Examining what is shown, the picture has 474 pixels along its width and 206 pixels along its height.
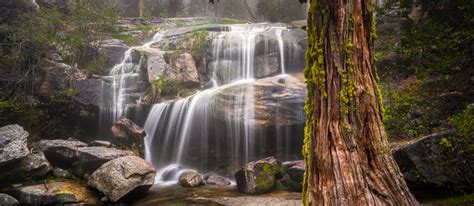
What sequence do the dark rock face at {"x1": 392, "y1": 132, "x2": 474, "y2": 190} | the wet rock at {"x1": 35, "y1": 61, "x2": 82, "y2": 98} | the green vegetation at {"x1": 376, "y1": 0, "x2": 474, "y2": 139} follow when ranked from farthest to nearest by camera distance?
the wet rock at {"x1": 35, "y1": 61, "x2": 82, "y2": 98}, the green vegetation at {"x1": 376, "y1": 0, "x2": 474, "y2": 139}, the dark rock face at {"x1": 392, "y1": 132, "x2": 474, "y2": 190}

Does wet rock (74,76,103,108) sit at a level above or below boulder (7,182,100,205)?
above

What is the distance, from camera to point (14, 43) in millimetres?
16984

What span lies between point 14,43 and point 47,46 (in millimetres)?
2054

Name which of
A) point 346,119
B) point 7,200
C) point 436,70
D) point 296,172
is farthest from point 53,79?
point 346,119

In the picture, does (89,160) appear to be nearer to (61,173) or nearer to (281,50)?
(61,173)

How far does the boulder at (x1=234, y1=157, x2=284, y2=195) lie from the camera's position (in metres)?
12.0

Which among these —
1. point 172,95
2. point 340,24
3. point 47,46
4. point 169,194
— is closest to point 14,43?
point 47,46

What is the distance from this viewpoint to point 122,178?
37.7ft

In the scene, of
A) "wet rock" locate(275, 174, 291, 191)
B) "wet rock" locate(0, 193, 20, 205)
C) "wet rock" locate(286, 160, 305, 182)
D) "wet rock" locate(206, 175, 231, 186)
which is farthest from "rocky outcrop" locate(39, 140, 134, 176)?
"wet rock" locate(286, 160, 305, 182)

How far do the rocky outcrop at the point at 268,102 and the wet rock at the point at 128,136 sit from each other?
417 centimetres

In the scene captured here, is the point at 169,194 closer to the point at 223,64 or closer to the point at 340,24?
the point at 340,24

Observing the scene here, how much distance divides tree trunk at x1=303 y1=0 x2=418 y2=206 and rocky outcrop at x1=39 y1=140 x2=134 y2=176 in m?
10.9

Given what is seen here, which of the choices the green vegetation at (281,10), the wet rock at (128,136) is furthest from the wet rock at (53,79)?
the green vegetation at (281,10)

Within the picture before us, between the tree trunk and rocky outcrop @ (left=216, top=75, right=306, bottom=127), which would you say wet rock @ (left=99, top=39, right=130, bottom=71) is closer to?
rocky outcrop @ (left=216, top=75, right=306, bottom=127)
